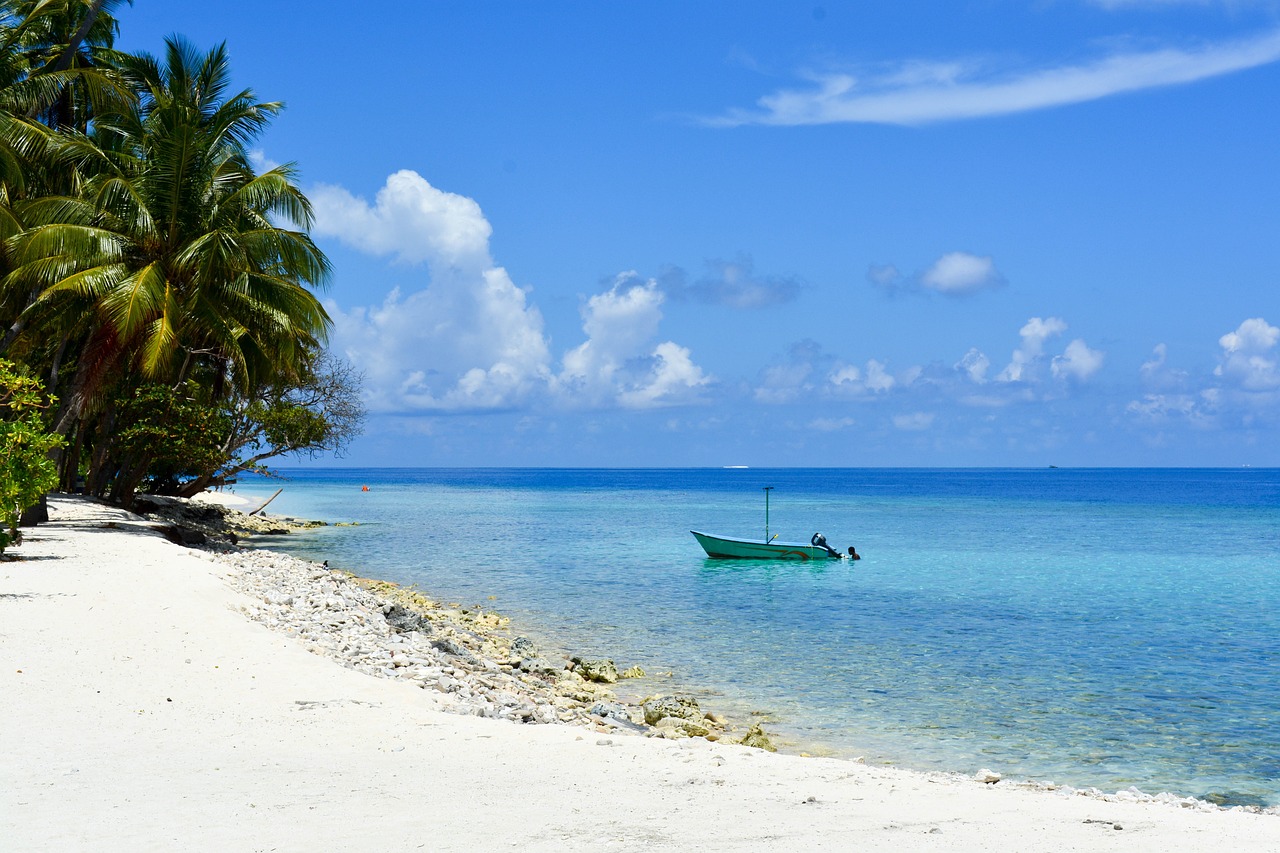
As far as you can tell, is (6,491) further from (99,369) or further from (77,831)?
(77,831)

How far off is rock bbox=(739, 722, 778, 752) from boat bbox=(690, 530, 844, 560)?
74.5 ft

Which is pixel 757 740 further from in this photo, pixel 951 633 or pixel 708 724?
pixel 951 633

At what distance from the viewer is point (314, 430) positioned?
38.6m

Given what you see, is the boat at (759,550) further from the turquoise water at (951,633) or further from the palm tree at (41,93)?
the palm tree at (41,93)

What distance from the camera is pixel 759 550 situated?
34844 mm

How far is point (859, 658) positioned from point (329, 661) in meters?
9.83

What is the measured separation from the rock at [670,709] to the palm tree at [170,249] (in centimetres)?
1450

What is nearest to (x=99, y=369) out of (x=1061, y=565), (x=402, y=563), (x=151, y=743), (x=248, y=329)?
(x=248, y=329)

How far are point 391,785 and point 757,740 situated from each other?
19.0 feet

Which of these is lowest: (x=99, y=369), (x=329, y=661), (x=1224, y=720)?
(x=1224, y=720)

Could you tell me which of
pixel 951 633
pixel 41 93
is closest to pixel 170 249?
pixel 41 93

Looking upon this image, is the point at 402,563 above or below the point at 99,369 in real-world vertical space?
below

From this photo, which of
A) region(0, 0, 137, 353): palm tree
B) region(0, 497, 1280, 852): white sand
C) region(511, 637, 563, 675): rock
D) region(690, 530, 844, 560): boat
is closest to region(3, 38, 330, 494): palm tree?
region(0, 0, 137, 353): palm tree

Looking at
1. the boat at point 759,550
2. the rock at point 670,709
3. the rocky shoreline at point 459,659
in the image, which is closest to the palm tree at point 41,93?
the rocky shoreline at point 459,659
